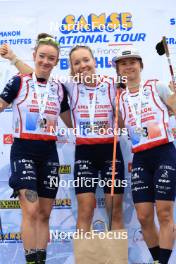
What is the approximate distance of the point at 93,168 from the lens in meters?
3.05

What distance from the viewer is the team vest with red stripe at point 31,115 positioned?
2883mm

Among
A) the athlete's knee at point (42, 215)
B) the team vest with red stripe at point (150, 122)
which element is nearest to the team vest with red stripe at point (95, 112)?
the team vest with red stripe at point (150, 122)

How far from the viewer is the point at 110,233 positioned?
8.33 feet

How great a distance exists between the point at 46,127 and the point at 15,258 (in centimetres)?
125

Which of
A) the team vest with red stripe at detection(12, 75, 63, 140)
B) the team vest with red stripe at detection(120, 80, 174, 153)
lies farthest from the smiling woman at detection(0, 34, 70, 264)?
the team vest with red stripe at detection(120, 80, 174, 153)

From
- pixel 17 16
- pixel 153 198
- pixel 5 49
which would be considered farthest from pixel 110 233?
pixel 17 16

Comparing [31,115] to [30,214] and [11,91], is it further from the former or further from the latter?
[30,214]

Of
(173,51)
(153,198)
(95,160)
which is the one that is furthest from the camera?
(173,51)

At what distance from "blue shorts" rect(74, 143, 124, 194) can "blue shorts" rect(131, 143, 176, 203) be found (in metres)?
0.17

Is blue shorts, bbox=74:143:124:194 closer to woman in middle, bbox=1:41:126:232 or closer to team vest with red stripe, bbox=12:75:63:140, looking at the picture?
woman in middle, bbox=1:41:126:232

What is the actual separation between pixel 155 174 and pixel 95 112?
2.06 ft

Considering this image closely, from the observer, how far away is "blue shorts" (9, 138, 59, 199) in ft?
9.08

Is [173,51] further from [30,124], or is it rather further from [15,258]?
[15,258]

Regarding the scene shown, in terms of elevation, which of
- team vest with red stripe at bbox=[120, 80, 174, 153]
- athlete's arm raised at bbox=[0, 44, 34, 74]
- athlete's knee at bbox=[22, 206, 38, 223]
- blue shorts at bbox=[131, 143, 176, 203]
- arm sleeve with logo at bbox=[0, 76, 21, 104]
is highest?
athlete's arm raised at bbox=[0, 44, 34, 74]
